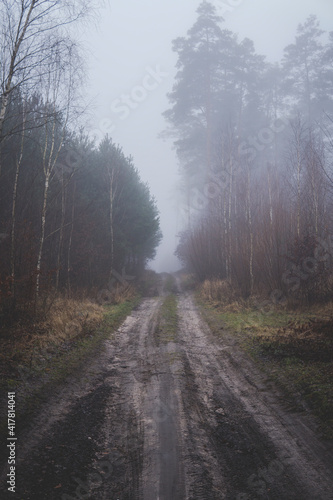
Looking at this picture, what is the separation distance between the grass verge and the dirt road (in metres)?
0.31

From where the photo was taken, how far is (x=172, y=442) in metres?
3.30

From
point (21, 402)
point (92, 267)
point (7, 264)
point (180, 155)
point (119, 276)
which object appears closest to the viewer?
point (21, 402)

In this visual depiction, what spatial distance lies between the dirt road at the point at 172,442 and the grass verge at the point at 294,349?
1.01 ft

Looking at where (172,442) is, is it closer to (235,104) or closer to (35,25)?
(35,25)

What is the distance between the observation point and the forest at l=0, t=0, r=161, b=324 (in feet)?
19.9

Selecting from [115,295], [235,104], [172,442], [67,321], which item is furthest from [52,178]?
[235,104]

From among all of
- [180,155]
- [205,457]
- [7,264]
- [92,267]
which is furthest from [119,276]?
[180,155]

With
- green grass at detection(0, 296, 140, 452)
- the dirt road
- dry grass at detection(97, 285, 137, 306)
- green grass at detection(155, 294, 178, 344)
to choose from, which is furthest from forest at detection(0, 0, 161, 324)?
the dirt road

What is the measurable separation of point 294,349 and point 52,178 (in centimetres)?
790

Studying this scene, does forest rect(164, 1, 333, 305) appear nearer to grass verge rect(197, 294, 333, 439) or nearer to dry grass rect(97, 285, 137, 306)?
dry grass rect(97, 285, 137, 306)

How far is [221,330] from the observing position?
889 centimetres

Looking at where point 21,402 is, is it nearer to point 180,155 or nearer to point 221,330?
point 221,330

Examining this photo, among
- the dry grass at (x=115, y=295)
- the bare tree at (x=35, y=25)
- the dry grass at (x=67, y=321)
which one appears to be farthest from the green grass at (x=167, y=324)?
the bare tree at (x=35, y=25)

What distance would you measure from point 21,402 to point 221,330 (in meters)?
6.08
